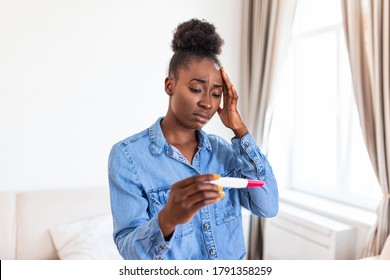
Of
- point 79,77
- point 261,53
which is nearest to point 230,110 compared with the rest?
point 261,53

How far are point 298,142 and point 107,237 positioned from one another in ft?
2.91

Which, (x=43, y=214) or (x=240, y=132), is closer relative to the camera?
(x=240, y=132)

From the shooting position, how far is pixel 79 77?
1.37 meters

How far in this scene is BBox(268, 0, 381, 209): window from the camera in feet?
5.00

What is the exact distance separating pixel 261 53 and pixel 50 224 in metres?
0.98

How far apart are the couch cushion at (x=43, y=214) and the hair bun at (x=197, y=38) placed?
1066 mm

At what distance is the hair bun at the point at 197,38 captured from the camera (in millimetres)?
519

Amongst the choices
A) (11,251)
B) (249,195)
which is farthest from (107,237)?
(249,195)

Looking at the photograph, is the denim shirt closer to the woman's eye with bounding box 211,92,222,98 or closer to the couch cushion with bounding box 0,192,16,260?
the woman's eye with bounding box 211,92,222,98

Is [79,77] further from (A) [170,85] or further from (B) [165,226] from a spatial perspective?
(B) [165,226]

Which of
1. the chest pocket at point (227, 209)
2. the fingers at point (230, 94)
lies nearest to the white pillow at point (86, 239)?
the chest pocket at point (227, 209)

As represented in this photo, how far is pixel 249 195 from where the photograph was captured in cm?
57

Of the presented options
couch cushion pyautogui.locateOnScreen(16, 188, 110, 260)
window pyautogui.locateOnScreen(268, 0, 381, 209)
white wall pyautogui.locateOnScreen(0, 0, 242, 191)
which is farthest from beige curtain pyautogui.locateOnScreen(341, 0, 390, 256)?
couch cushion pyautogui.locateOnScreen(16, 188, 110, 260)

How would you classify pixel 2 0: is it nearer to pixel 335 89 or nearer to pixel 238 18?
pixel 238 18
